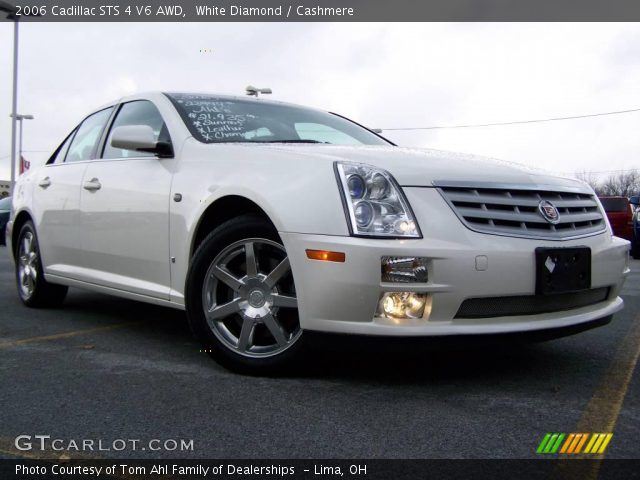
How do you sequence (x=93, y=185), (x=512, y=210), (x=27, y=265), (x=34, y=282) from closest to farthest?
1. (x=512, y=210)
2. (x=93, y=185)
3. (x=34, y=282)
4. (x=27, y=265)

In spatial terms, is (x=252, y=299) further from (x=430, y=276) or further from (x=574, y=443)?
(x=574, y=443)

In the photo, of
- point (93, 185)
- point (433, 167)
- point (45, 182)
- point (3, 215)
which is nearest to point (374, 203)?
point (433, 167)

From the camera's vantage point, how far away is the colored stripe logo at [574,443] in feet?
7.54

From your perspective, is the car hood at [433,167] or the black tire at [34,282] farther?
the black tire at [34,282]

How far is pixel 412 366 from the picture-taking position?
3.44 m

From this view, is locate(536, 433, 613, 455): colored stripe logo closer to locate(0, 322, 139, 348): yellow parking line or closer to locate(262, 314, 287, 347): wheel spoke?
locate(262, 314, 287, 347): wheel spoke

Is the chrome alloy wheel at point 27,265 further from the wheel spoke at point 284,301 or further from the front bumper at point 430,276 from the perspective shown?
the front bumper at point 430,276

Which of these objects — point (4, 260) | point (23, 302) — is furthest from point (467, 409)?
point (4, 260)

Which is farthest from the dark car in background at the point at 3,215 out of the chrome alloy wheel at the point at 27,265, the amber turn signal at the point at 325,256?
the amber turn signal at the point at 325,256

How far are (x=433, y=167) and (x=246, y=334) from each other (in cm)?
114

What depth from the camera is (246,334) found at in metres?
3.21

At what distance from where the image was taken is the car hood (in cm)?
305

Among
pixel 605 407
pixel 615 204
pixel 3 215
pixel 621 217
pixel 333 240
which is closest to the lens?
pixel 605 407
